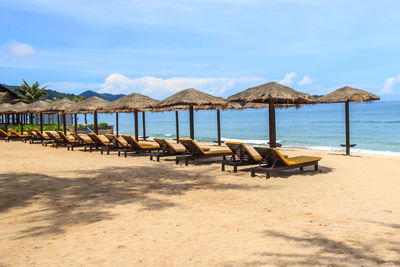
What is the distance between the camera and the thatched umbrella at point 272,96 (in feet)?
30.7

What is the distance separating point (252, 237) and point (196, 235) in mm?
604

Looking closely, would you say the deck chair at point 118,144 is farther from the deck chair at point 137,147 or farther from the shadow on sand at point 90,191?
the shadow on sand at point 90,191

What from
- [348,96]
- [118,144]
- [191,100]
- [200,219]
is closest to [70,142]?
[118,144]

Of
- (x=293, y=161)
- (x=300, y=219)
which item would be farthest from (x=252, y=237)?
(x=293, y=161)

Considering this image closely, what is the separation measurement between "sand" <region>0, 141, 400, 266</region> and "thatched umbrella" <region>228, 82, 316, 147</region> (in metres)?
1.89

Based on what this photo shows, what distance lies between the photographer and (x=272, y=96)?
923 centimetres

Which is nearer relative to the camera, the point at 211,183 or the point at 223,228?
the point at 223,228

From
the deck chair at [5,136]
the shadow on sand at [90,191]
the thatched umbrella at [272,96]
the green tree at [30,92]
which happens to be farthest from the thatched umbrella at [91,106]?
the green tree at [30,92]

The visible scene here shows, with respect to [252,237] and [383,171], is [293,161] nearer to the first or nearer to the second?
[383,171]

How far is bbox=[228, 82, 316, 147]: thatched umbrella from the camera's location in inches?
368

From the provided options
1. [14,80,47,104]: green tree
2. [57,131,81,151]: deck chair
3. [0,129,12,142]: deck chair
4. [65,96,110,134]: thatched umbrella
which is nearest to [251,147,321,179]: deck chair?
[57,131,81,151]: deck chair

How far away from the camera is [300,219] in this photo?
4.39 meters

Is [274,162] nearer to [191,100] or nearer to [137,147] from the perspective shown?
[191,100]

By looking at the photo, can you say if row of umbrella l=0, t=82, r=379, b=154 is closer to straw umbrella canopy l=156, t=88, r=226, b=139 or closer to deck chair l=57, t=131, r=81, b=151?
straw umbrella canopy l=156, t=88, r=226, b=139
